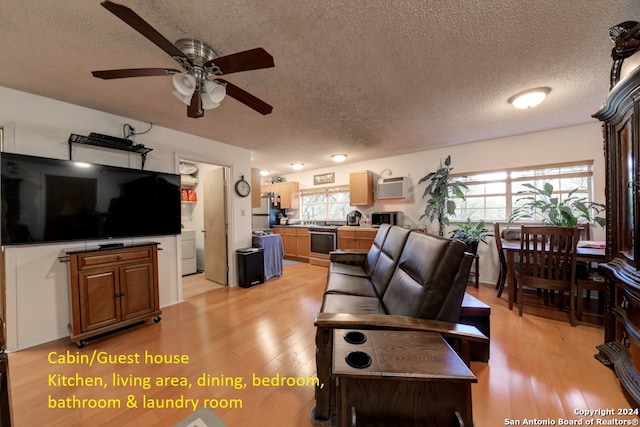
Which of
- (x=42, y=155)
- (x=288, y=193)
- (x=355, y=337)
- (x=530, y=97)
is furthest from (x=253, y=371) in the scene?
(x=288, y=193)

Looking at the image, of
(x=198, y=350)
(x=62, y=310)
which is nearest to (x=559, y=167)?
(x=198, y=350)

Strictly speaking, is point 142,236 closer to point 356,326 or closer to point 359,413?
point 356,326

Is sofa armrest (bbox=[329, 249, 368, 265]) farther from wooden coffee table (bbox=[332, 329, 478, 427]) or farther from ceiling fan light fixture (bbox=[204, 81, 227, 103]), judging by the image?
ceiling fan light fixture (bbox=[204, 81, 227, 103])

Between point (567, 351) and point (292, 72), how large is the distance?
3286 millimetres

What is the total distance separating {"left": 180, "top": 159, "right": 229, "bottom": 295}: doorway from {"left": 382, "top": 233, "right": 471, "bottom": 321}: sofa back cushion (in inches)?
123

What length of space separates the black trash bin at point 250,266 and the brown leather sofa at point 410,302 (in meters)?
2.08

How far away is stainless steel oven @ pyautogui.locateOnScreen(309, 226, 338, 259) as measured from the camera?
4914 millimetres

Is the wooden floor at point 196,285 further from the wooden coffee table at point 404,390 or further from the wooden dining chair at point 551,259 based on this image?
the wooden dining chair at point 551,259

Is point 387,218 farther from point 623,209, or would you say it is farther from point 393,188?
point 623,209

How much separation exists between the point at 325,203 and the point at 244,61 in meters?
4.71

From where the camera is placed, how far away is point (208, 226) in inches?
163

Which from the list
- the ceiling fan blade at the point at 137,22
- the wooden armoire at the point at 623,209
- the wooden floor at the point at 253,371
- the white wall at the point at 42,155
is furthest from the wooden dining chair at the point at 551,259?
the white wall at the point at 42,155

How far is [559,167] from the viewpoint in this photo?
3.29 metres

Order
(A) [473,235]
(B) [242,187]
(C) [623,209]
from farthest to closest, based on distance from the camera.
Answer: (B) [242,187] → (A) [473,235] → (C) [623,209]
